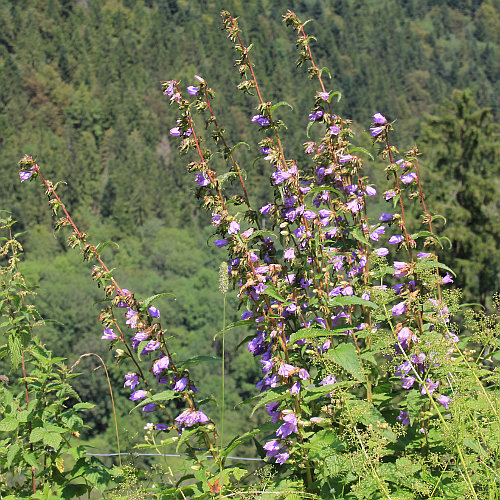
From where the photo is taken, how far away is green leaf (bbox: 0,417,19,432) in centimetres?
344

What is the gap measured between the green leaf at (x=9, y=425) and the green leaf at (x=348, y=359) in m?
1.80

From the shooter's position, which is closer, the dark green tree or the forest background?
the dark green tree

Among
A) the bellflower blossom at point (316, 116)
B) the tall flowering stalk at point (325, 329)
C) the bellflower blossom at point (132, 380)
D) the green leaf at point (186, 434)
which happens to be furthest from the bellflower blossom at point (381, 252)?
the bellflower blossom at point (132, 380)

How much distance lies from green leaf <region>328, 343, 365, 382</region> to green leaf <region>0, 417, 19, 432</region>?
1.80 meters

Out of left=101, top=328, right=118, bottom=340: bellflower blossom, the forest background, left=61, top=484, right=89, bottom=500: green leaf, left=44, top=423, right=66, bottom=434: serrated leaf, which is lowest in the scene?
the forest background

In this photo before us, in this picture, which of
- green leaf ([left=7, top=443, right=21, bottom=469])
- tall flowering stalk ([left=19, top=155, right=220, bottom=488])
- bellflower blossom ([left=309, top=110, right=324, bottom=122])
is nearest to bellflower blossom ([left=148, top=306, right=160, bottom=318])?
tall flowering stalk ([left=19, top=155, right=220, bottom=488])

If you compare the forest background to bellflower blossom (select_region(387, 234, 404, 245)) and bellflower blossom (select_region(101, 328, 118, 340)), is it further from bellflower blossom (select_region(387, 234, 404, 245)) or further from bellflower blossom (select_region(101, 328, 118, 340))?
bellflower blossom (select_region(101, 328, 118, 340))

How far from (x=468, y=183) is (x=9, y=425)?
35.6 meters

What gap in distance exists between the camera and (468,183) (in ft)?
118

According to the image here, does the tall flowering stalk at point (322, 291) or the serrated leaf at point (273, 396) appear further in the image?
the tall flowering stalk at point (322, 291)

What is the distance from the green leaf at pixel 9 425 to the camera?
344 centimetres

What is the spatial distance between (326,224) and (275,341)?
2.29 feet

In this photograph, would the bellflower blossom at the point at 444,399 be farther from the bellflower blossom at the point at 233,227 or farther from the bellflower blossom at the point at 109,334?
the bellflower blossom at the point at 109,334

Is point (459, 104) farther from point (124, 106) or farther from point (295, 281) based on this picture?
point (124, 106)
